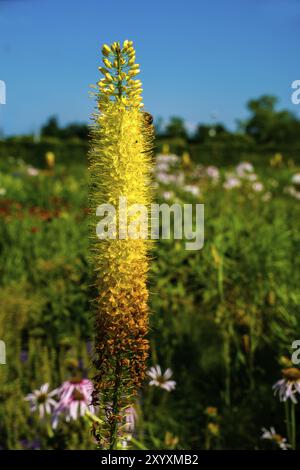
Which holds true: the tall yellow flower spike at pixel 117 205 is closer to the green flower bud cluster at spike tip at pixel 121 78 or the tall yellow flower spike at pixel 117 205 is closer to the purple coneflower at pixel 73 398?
the green flower bud cluster at spike tip at pixel 121 78

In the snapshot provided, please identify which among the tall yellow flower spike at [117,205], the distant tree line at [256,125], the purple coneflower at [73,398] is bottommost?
the purple coneflower at [73,398]

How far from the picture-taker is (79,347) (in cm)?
605

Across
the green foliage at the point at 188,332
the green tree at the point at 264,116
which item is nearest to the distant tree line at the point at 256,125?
the green tree at the point at 264,116

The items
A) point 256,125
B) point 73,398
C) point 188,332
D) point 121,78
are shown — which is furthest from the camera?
point 256,125

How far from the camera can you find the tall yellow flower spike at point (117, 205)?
1961mm

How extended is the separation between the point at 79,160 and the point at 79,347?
77.6 feet

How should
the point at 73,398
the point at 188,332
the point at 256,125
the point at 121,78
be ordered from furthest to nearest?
1. the point at 256,125
2. the point at 188,332
3. the point at 73,398
4. the point at 121,78

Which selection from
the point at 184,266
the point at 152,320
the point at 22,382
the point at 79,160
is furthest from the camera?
the point at 79,160

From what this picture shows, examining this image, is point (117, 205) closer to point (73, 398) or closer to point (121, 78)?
point (121, 78)

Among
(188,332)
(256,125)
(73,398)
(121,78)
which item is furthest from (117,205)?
(256,125)

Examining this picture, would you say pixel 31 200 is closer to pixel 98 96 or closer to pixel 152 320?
pixel 152 320

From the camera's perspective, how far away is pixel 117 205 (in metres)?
1.99

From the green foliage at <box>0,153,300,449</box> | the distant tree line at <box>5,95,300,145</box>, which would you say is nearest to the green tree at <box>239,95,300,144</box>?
the distant tree line at <box>5,95,300,145</box>

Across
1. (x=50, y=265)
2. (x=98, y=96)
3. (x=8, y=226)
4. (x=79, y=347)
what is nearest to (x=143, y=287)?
(x=98, y=96)
